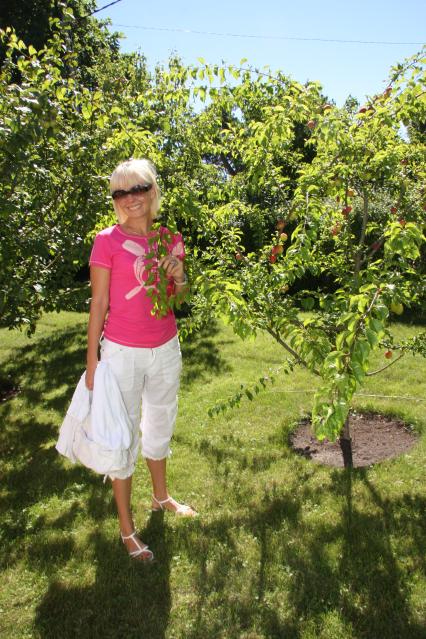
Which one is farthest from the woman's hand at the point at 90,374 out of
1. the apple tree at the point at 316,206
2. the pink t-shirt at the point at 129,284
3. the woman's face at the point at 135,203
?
the woman's face at the point at 135,203

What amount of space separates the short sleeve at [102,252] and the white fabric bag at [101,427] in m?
0.55

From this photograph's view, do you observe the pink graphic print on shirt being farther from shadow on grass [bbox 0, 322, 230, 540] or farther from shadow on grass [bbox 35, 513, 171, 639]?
shadow on grass [bbox 0, 322, 230, 540]

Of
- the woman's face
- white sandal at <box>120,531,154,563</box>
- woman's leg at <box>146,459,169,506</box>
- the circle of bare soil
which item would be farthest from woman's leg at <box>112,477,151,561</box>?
the circle of bare soil

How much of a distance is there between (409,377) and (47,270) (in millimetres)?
4264

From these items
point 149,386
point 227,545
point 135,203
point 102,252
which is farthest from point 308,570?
point 135,203

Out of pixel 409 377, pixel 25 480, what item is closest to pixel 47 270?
pixel 25 480

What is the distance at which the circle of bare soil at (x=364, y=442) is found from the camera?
429 centimetres

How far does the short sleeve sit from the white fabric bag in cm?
55

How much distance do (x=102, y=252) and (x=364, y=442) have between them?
3032 mm

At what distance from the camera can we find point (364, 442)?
4566 mm

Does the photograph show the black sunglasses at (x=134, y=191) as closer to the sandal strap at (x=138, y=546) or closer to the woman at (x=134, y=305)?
the woman at (x=134, y=305)

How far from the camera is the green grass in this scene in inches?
104

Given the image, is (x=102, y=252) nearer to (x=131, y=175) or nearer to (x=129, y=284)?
(x=129, y=284)

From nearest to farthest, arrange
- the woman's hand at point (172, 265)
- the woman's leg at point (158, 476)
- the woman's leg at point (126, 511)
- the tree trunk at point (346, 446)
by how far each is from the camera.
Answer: the woman's hand at point (172, 265) → the woman's leg at point (126, 511) → the woman's leg at point (158, 476) → the tree trunk at point (346, 446)
